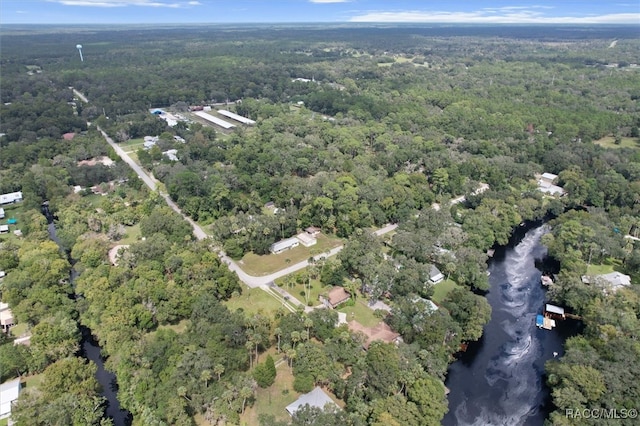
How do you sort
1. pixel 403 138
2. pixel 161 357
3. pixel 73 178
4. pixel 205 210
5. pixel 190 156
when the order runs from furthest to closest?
1. pixel 403 138
2. pixel 190 156
3. pixel 73 178
4. pixel 205 210
5. pixel 161 357

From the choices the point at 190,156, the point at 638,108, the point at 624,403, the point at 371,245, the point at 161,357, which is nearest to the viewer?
the point at 624,403

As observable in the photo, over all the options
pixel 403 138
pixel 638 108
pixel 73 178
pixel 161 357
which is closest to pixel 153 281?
pixel 161 357

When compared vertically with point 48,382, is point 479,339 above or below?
below

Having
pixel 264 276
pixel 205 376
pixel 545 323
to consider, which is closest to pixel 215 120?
pixel 264 276

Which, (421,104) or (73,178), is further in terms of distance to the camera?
(421,104)

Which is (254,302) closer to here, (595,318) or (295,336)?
(295,336)

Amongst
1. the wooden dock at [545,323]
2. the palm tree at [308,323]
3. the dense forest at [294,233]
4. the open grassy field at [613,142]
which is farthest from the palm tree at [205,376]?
the open grassy field at [613,142]

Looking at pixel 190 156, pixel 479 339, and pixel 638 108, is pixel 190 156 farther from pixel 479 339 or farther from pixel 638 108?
pixel 638 108
